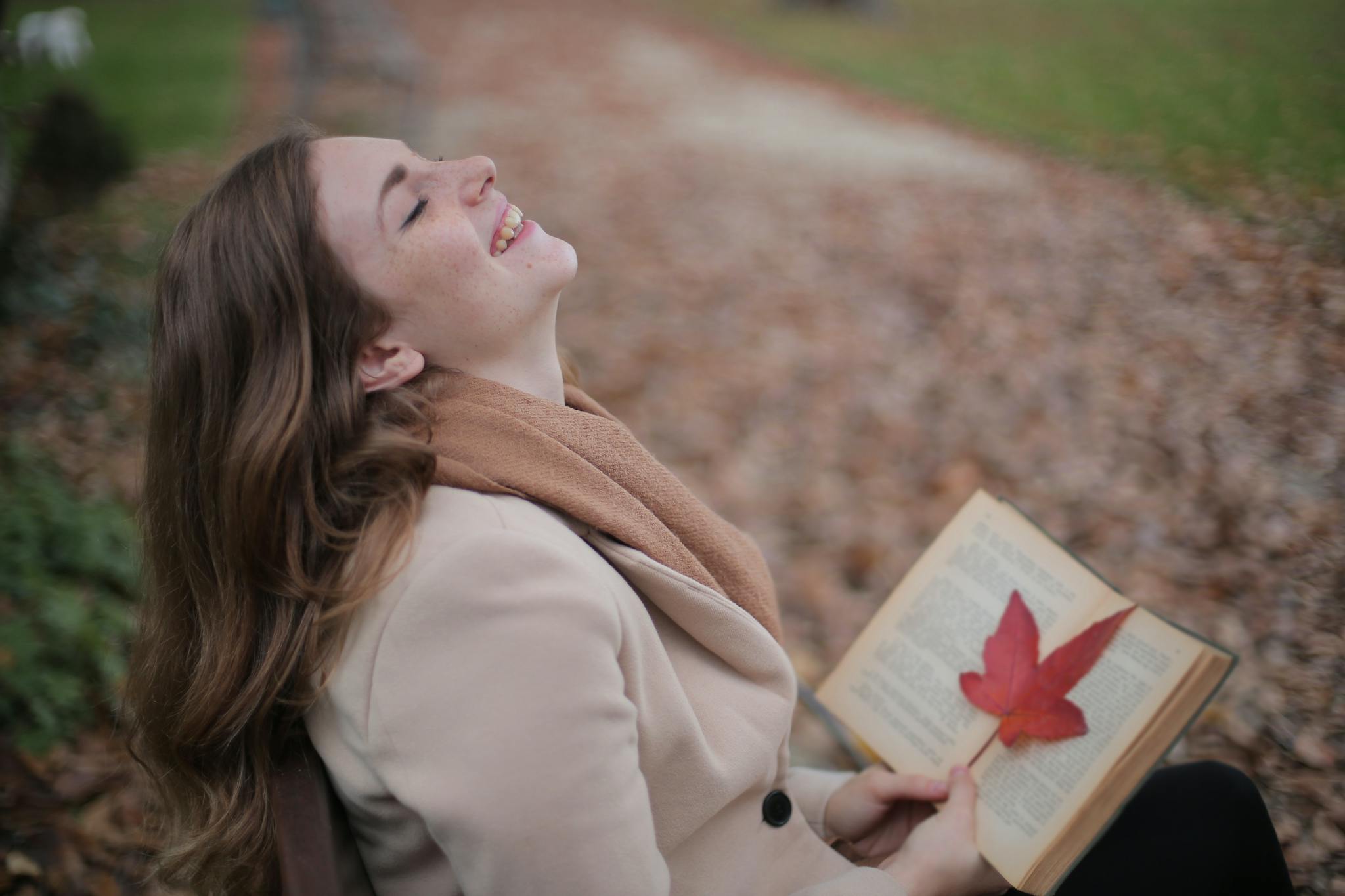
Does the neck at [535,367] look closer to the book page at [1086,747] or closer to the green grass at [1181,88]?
the book page at [1086,747]

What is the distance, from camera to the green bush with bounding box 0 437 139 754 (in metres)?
2.49

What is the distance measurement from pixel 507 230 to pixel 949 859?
→ 1.36 m

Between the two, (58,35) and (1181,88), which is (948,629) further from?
(58,35)

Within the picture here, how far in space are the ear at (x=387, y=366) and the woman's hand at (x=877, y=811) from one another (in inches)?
Answer: 46.9

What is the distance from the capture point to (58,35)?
518 cm

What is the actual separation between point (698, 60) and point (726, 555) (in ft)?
35.0

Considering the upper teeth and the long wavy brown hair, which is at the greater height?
the upper teeth

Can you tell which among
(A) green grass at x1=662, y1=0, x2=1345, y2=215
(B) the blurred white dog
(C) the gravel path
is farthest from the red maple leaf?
(B) the blurred white dog

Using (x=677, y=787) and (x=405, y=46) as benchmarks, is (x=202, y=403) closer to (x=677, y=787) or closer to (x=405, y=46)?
(x=677, y=787)

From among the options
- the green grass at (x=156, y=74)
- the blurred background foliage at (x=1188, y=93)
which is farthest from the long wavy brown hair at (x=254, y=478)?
the green grass at (x=156, y=74)

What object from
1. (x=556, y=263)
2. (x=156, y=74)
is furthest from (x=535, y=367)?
(x=156, y=74)

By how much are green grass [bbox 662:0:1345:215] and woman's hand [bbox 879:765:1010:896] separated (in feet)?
5.74

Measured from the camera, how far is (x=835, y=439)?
13.2 feet

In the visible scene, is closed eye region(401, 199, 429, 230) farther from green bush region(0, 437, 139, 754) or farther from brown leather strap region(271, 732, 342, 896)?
green bush region(0, 437, 139, 754)
